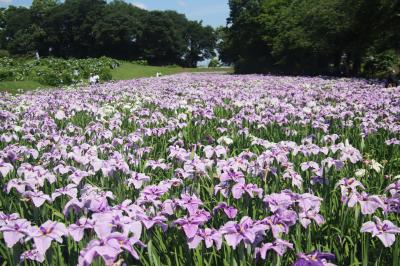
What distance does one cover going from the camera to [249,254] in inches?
95.0

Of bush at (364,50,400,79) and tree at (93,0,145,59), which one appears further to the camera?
tree at (93,0,145,59)

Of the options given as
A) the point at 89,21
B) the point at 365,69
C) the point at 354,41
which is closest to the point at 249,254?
the point at 354,41

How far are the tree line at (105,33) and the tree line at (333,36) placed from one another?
172 feet

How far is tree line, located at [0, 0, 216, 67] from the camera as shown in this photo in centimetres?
9562

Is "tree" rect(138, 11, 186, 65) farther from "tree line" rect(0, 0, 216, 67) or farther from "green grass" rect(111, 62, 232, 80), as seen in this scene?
"green grass" rect(111, 62, 232, 80)

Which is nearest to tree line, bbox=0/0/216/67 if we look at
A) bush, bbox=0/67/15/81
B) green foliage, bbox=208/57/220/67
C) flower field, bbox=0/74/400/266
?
green foliage, bbox=208/57/220/67

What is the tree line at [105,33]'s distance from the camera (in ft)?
314

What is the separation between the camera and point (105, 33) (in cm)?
9494

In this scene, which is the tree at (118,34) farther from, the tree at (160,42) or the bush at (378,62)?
the bush at (378,62)

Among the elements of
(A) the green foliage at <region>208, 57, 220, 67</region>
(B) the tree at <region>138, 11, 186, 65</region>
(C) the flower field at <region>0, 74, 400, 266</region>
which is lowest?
(C) the flower field at <region>0, 74, 400, 266</region>

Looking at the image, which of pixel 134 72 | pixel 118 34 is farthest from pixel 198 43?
pixel 134 72

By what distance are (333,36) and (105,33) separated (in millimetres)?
74001

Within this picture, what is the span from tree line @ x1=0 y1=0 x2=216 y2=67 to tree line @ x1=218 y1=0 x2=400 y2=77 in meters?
52.5

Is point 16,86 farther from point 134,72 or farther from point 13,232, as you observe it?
point 13,232
